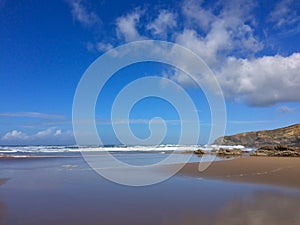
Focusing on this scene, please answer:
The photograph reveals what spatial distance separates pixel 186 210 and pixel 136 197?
69.4 inches

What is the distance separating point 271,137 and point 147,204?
58085 mm

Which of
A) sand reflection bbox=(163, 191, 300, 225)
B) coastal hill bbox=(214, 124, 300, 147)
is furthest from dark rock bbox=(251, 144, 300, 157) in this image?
coastal hill bbox=(214, 124, 300, 147)

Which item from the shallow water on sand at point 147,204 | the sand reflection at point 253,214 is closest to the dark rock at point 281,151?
the shallow water on sand at point 147,204

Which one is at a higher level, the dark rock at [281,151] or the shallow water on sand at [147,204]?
the dark rock at [281,151]

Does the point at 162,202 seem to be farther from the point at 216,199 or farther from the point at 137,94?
the point at 137,94

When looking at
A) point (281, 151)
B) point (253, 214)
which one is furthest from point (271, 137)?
point (253, 214)

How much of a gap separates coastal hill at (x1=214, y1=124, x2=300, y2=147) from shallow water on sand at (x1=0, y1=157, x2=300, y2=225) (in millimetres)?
41799

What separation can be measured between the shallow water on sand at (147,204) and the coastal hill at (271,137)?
137 feet

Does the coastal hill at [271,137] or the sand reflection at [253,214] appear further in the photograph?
the coastal hill at [271,137]

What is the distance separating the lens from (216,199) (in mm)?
7355

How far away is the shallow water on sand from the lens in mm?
5527

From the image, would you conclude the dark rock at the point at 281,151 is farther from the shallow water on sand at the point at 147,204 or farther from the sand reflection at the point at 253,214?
the sand reflection at the point at 253,214

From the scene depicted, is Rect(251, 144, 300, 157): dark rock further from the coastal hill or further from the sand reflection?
the coastal hill

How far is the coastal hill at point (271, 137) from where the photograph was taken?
50.2 m
